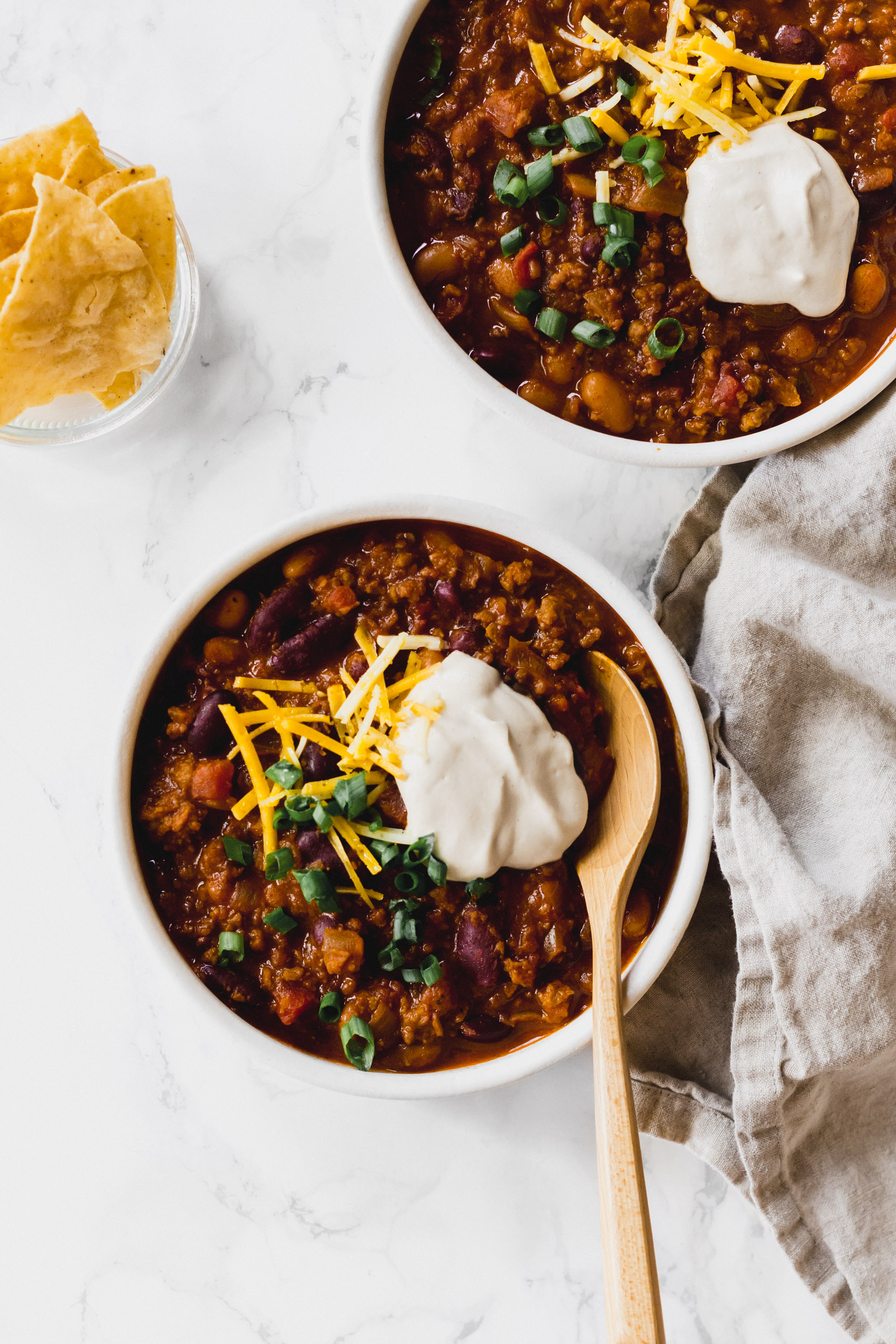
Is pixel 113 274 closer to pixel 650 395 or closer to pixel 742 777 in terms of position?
pixel 650 395

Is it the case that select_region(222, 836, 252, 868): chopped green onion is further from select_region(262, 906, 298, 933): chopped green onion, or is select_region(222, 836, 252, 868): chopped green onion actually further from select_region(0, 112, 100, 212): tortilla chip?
select_region(0, 112, 100, 212): tortilla chip

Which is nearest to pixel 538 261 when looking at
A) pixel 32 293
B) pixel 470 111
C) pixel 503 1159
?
pixel 470 111

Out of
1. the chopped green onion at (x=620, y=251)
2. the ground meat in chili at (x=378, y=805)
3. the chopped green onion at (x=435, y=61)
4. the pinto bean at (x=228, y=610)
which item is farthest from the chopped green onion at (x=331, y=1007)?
the chopped green onion at (x=435, y=61)

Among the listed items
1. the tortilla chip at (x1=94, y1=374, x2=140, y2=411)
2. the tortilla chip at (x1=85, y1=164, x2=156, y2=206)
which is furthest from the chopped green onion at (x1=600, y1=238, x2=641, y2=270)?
the tortilla chip at (x1=94, y1=374, x2=140, y2=411)

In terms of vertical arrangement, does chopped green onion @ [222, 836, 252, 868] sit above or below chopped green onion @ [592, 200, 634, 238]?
below

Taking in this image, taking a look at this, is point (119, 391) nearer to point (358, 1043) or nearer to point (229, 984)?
point (229, 984)

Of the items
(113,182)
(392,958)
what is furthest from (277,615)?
(113,182)
